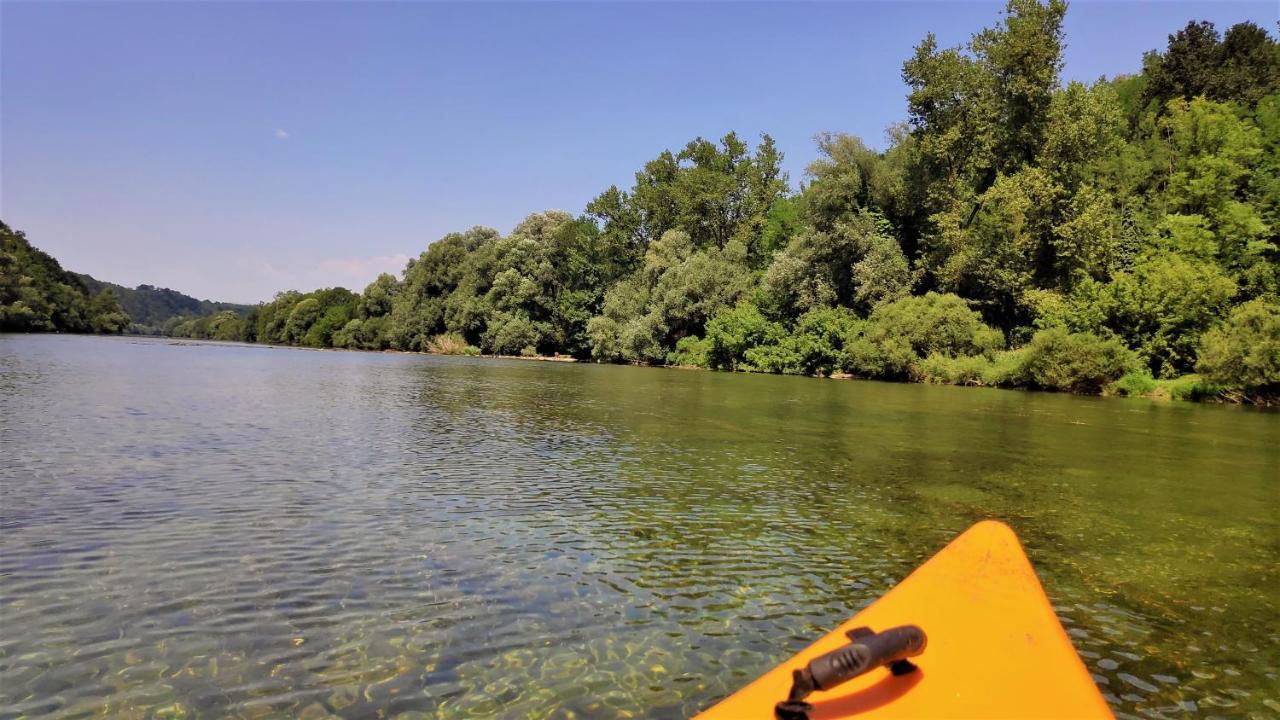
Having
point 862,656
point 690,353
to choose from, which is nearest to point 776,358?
point 690,353

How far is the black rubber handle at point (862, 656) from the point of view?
3342 mm

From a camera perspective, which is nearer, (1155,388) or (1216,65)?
(1155,388)

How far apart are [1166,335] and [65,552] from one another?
55.7 m

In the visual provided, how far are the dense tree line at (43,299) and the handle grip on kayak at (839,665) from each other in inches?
5330

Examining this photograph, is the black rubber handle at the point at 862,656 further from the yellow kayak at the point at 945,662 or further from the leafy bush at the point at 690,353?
the leafy bush at the point at 690,353

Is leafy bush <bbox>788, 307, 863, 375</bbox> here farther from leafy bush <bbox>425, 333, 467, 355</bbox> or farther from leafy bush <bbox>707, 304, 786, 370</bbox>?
leafy bush <bbox>425, 333, 467, 355</bbox>

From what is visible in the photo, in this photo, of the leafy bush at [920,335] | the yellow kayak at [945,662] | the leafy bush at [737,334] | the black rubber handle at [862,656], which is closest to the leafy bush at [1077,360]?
the leafy bush at [920,335]

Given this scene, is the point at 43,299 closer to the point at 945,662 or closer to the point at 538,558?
the point at 538,558

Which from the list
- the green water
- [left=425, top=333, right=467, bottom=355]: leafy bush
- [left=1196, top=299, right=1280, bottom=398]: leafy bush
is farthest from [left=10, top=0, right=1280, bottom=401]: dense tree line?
the green water

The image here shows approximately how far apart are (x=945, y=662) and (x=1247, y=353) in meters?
45.0

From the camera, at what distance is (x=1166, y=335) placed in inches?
1777

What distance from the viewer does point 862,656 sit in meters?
3.41

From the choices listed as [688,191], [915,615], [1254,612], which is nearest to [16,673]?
[915,615]

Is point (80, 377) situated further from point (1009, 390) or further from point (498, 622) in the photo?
point (1009, 390)
